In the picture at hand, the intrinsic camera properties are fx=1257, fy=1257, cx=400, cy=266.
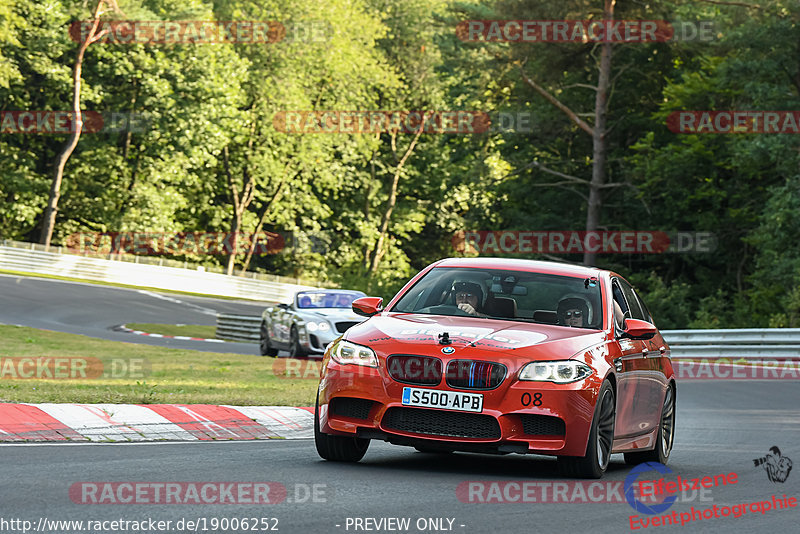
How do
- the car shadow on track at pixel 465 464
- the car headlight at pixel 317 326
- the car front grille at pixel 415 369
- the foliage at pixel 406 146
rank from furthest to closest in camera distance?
the foliage at pixel 406 146 → the car headlight at pixel 317 326 → the car shadow on track at pixel 465 464 → the car front grille at pixel 415 369

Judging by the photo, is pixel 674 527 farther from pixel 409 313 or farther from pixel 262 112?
pixel 262 112

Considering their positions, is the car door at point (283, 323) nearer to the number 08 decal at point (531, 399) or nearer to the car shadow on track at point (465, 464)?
the car shadow on track at point (465, 464)

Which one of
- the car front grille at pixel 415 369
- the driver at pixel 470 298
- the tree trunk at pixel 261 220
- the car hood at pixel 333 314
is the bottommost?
the car hood at pixel 333 314

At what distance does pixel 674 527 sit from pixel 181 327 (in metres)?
32.7

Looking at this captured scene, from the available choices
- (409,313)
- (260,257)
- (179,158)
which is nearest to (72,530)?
(409,313)

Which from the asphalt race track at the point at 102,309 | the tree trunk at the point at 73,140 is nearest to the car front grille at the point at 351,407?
the asphalt race track at the point at 102,309

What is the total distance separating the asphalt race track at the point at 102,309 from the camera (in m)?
32.0

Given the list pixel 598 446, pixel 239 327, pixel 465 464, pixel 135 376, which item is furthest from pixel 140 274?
pixel 598 446

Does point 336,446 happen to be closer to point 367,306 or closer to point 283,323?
point 367,306

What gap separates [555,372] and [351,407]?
140 centimetres

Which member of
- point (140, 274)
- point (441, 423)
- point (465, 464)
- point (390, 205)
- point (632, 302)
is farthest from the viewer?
point (390, 205)

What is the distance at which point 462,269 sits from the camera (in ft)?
32.4

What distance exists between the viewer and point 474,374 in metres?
8.20

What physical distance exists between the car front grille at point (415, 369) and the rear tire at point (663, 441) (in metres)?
A: 2.81
